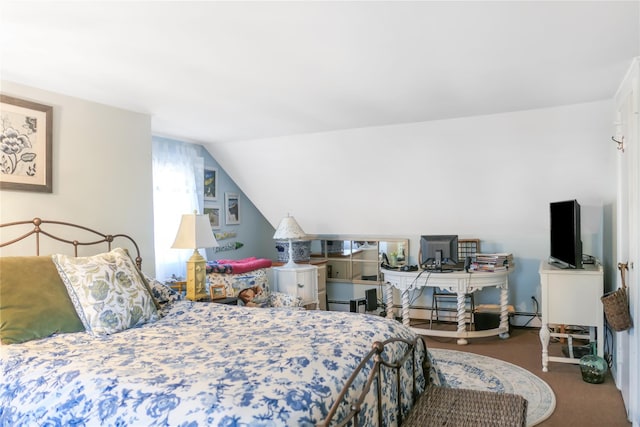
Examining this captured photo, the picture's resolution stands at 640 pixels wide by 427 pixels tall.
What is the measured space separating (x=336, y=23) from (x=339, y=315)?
1586 millimetres

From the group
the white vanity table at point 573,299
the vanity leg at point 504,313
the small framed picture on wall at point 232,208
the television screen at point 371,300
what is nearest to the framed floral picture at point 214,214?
the small framed picture on wall at point 232,208

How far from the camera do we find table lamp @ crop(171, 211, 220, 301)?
3594 mm

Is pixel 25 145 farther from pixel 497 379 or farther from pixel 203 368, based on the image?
pixel 497 379

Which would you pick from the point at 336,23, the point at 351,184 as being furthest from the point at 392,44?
the point at 351,184

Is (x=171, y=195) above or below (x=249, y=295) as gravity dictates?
above

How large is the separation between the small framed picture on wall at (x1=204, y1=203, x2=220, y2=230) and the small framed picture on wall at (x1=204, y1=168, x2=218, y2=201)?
0.32 ft

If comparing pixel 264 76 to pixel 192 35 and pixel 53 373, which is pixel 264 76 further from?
pixel 53 373

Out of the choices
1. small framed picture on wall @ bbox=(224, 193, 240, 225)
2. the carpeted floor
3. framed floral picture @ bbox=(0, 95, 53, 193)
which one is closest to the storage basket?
the carpeted floor

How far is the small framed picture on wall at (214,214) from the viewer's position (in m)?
5.42

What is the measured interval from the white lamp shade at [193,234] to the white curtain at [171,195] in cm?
Result: 90

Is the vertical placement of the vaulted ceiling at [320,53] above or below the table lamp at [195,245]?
above

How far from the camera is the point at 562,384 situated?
3.36m

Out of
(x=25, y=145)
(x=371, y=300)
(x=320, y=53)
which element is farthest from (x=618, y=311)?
(x=25, y=145)

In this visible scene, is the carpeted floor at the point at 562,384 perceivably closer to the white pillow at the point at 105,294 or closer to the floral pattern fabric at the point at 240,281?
the floral pattern fabric at the point at 240,281
